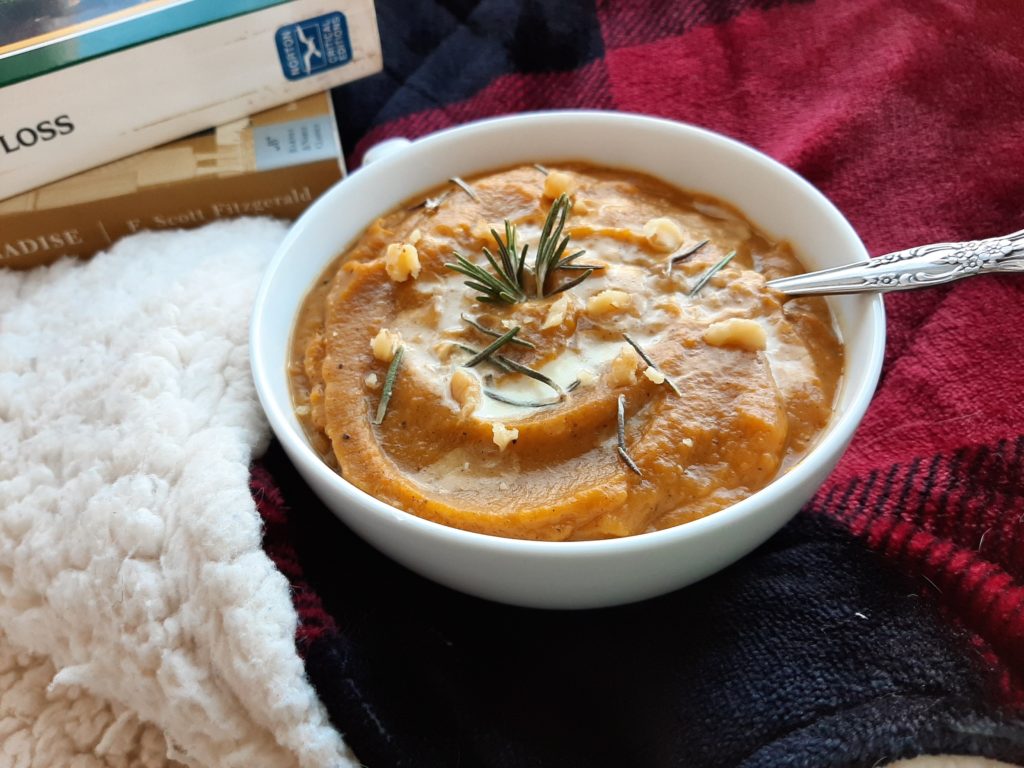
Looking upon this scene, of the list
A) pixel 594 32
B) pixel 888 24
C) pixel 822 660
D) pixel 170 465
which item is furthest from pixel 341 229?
pixel 888 24

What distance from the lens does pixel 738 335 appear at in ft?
3.03

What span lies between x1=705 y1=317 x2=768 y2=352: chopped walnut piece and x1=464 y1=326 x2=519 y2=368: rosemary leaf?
7.4 inches

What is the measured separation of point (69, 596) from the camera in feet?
3.06

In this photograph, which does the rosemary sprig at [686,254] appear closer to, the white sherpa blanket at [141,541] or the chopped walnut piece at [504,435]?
the chopped walnut piece at [504,435]

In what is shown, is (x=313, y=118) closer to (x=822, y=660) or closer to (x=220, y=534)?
(x=220, y=534)

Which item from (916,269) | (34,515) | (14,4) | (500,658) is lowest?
(500,658)

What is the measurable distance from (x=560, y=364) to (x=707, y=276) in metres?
0.19

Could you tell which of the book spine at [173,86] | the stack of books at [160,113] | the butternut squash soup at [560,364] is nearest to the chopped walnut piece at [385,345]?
the butternut squash soup at [560,364]

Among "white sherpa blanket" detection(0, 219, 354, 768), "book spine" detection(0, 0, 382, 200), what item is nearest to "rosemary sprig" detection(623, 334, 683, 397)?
"white sherpa blanket" detection(0, 219, 354, 768)

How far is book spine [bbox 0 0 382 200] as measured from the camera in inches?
45.1

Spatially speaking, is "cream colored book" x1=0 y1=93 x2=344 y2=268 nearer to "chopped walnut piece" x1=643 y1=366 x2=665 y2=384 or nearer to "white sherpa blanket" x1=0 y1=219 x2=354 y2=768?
"white sherpa blanket" x1=0 y1=219 x2=354 y2=768

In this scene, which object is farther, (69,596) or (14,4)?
(14,4)

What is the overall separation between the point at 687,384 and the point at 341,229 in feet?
1.54

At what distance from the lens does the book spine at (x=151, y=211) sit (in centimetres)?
120
